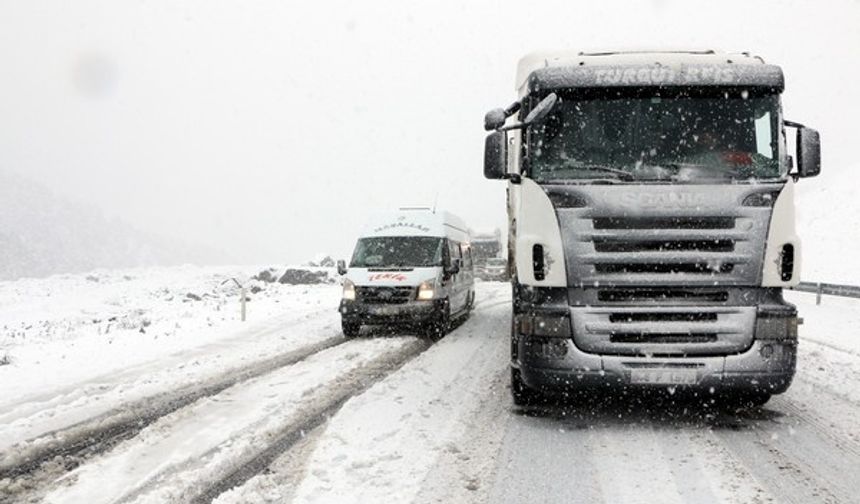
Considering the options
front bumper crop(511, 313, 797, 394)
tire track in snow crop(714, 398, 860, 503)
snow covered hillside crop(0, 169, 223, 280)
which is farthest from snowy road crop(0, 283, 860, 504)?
snow covered hillside crop(0, 169, 223, 280)

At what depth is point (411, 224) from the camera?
14195 millimetres

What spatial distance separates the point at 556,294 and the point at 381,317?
677 cm

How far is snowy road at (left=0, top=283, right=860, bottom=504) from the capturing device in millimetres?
4363

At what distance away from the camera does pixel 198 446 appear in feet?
17.5

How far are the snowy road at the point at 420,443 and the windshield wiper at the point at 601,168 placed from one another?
227 cm

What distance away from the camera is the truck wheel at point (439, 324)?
1262cm

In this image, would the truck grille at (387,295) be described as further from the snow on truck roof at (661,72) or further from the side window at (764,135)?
the side window at (764,135)

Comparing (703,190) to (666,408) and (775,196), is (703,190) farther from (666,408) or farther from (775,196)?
(666,408)

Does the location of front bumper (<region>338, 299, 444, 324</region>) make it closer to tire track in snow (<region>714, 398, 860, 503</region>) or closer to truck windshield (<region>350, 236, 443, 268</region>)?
truck windshield (<region>350, 236, 443, 268</region>)

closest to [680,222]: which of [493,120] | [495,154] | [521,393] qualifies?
[495,154]

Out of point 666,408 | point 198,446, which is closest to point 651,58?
point 666,408

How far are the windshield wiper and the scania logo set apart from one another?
0.80 ft

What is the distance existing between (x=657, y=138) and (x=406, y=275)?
714cm

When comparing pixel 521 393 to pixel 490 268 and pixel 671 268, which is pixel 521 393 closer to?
pixel 671 268
